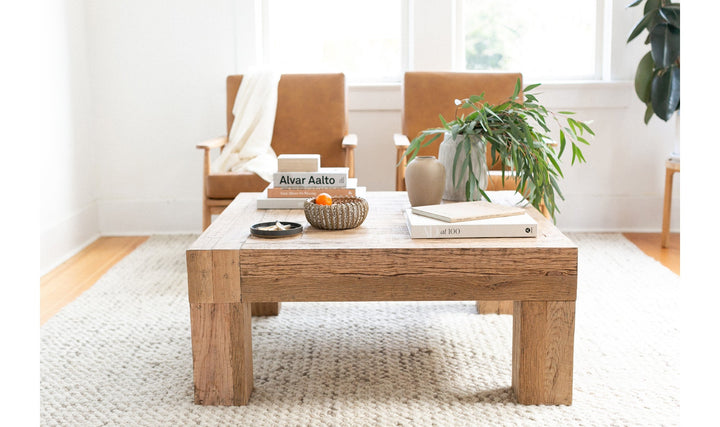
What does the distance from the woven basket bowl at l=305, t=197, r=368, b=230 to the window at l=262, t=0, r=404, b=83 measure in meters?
2.16

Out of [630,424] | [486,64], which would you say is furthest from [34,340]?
[486,64]

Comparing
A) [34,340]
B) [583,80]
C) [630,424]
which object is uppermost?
[583,80]

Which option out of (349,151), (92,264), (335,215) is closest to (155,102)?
(92,264)

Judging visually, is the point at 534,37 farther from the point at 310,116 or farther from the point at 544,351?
the point at 544,351

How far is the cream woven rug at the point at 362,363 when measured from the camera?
171cm

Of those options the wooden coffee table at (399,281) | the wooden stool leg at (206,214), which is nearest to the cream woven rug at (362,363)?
the wooden coffee table at (399,281)

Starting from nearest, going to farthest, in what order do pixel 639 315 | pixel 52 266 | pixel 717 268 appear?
pixel 717 268, pixel 639 315, pixel 52 266

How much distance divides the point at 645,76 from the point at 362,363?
2.28 m

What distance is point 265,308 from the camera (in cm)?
245

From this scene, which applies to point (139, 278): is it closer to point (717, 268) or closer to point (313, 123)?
point (313, 123)

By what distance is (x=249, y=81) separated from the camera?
3.50m

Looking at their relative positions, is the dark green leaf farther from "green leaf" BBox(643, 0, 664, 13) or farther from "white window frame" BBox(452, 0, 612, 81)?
"white window frame" BBox(452, 0, 612, 81)

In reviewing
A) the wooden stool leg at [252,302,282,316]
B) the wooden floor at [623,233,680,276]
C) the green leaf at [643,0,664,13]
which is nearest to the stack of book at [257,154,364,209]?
the wooden stool leg at [252,302,282,316]

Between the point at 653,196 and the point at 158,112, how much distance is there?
267 centimetres
